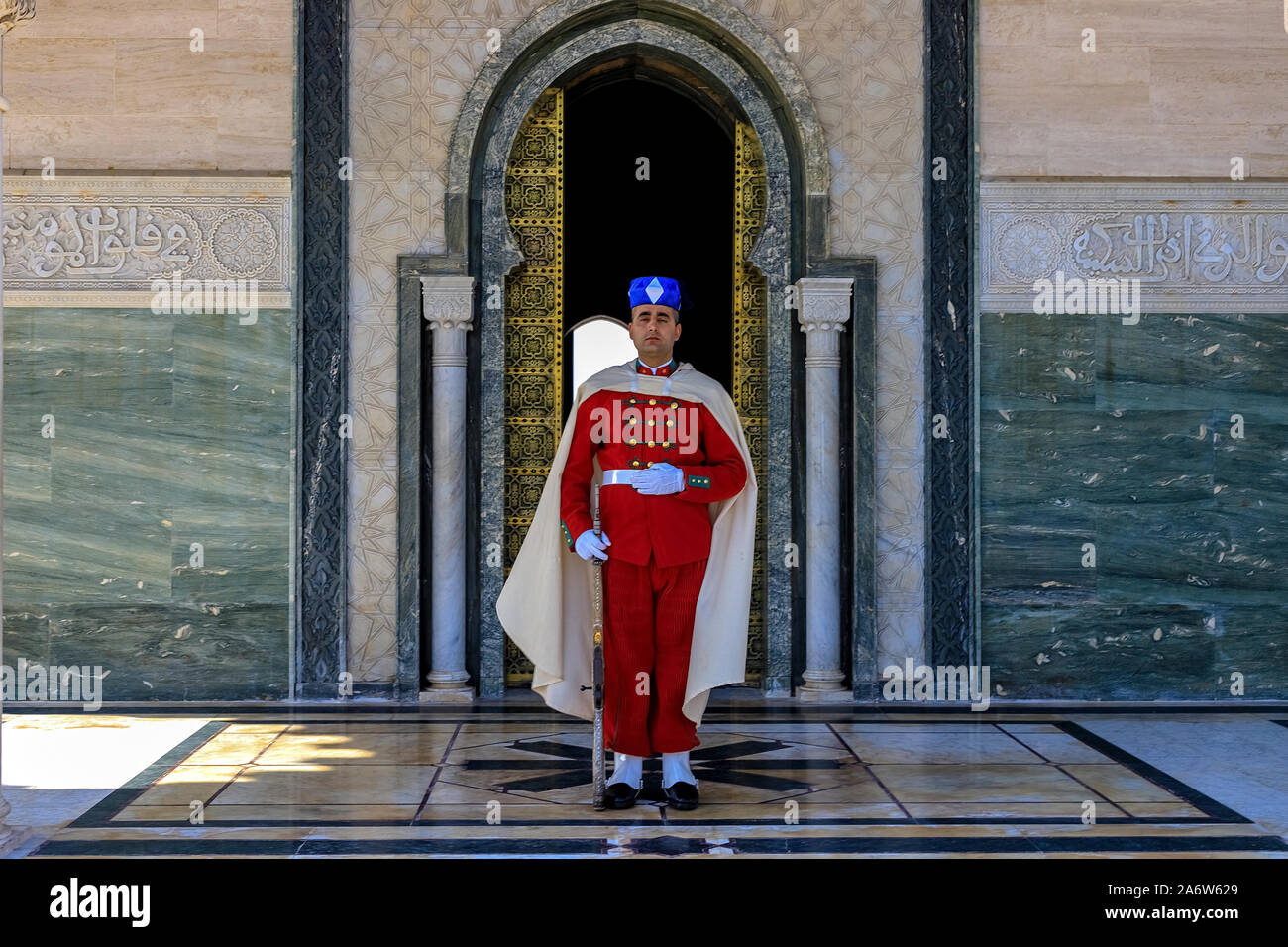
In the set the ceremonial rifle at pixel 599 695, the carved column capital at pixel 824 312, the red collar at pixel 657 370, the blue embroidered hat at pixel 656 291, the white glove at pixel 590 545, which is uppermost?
the carved column capital at pixel 824 312

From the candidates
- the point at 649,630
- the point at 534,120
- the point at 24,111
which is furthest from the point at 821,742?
the point at 24,111

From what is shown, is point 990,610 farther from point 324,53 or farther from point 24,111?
point 24,111

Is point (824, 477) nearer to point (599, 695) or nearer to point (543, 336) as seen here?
point (543, 336)

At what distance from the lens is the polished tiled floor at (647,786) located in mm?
3980

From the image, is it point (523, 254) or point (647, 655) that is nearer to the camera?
point (647, 655)

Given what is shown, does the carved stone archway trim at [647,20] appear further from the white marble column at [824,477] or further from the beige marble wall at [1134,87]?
the beige marble wall at [1134,87]

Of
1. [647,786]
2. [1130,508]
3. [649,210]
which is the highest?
[649,210]

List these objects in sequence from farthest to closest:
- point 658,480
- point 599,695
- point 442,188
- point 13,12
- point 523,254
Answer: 1. point 523,254
2. point 442,188
3. point 658,480
4. point 599,695
5. point 13,12

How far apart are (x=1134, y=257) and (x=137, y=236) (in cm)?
438

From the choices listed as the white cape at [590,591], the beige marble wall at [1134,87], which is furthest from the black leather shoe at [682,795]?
the beige marble wall at [1134,87]

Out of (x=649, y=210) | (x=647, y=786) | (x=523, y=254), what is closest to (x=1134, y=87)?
(x=649, y=210)

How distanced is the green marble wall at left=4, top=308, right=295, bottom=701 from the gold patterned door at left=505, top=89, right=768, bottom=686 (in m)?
1.04

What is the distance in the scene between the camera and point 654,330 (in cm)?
458

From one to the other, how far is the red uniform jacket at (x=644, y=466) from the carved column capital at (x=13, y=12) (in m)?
1.91
